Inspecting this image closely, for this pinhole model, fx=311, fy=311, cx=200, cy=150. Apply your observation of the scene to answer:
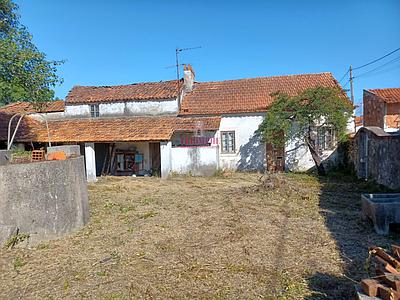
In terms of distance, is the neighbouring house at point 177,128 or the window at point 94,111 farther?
the window at point 94,111

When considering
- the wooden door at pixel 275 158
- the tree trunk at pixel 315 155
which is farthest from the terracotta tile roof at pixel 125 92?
the tree trunk at pixel 315 155

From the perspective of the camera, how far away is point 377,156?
11.7 meters

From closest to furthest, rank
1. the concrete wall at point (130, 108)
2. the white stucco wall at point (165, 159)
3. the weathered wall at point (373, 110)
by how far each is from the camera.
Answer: the white stucco wall at point (165, 159) < the weathered wall at point (373, 110) < the concrete wall at point (130, 108)

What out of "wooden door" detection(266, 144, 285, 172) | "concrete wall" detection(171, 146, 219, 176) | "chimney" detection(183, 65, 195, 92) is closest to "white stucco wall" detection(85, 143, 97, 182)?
"concrete wall" detection(171, 146, 219, 176)

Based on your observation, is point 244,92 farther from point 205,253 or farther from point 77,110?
point 205,253

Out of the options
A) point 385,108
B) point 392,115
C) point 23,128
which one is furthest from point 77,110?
point 392,115

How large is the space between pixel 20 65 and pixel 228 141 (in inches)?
440

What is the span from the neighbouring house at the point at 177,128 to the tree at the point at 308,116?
1059mm

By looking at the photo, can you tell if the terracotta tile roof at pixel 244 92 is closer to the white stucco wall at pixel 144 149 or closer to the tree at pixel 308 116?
the tree at pixel 308 116

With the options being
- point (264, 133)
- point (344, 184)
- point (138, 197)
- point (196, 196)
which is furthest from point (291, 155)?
point (138, 197)

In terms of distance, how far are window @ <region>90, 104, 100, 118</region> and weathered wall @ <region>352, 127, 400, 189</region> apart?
598 inches

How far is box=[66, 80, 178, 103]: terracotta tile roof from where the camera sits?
1925 centimetres

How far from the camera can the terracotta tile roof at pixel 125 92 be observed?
19.2 m

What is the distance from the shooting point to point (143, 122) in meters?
18.5
